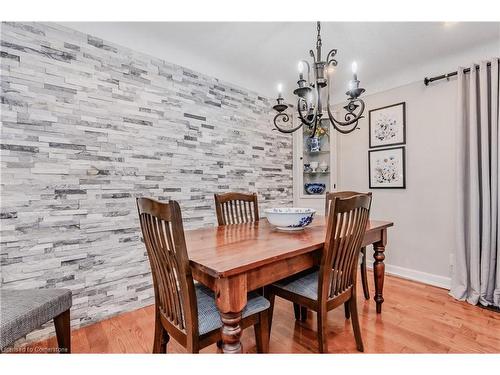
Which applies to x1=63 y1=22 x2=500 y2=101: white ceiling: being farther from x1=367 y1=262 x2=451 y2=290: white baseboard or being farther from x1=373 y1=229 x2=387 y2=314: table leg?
x1=367 y1=262 x2=451 y2=290: white baseboard

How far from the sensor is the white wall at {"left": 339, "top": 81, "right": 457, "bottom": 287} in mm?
2525

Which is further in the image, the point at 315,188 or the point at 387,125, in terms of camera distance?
the point at 315,188

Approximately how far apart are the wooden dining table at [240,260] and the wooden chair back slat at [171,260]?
80 millimetres

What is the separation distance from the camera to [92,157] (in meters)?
1.94

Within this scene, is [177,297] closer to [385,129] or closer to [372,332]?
[372,332]

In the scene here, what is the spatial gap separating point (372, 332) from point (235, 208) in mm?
1326

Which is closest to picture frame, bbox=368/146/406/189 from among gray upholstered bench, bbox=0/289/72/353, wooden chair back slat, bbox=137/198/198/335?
wooden chair back slat, bbox=137/198/198/335

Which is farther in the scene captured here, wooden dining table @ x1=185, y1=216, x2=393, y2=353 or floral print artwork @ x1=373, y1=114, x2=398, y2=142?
floral print artwork @ x1=373, y1=114, x2=398, y2=142

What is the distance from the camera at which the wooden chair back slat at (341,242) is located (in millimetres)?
1331

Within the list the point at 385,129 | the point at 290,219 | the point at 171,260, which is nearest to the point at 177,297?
the point at 171,260

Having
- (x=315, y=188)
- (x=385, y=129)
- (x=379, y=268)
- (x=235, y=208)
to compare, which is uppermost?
(x=385, y=129)

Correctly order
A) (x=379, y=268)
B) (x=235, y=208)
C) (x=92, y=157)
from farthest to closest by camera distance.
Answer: (x=235, y=208)
(x=379, y=268)
(x=92, y=157)

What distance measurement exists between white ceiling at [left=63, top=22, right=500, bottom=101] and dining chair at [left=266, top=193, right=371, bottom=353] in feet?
4.84
